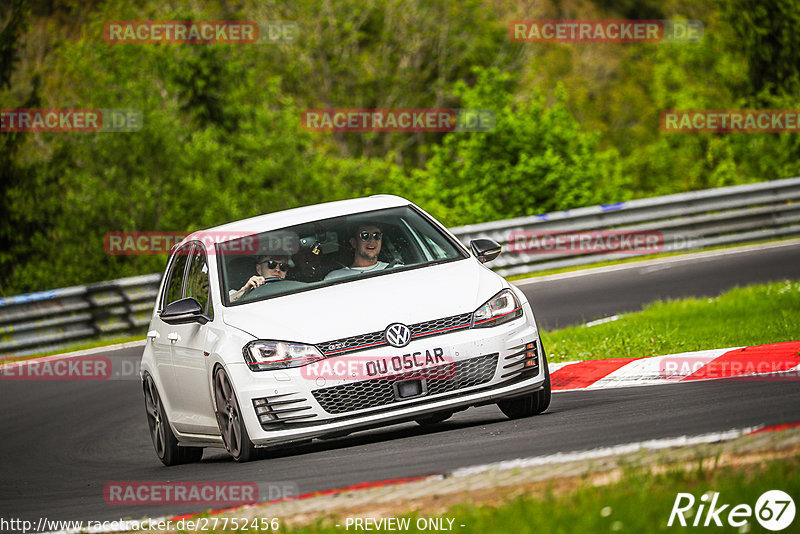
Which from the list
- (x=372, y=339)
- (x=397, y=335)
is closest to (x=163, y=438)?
(x=372, y=339)

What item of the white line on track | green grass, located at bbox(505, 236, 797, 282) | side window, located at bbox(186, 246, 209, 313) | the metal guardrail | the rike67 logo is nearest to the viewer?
the rike67 logo

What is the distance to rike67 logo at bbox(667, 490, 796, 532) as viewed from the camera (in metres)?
4.23

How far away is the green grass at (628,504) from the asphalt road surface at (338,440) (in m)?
1.21

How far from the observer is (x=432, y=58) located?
4994cm

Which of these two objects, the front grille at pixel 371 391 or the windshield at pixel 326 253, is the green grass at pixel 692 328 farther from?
the front grille at pixel 371 391

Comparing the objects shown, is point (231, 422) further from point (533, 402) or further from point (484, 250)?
point (484, 250)

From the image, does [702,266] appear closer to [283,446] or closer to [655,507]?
[283,446]

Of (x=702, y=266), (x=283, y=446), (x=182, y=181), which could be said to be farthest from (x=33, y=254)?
(x=283, y=446)

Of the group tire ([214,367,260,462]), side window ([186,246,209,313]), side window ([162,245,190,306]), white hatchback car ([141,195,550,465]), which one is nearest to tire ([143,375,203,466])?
white hatchback car ([141,195,550,465])

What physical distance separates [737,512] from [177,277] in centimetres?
623

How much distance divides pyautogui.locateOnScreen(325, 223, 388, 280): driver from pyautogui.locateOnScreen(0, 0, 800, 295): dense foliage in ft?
65.4

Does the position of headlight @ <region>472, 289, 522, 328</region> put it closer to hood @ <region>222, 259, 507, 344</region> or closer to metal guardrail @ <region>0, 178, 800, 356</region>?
hood @ <region>222, 259, 507, 344</region>

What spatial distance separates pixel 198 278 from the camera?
9.08 m

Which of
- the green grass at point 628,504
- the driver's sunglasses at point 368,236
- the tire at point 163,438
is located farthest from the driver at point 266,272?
the green grass at point 628,504
